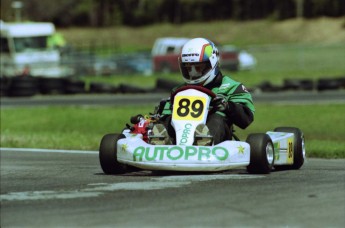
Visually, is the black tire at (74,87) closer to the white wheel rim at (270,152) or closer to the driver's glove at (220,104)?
the driver's glove at (220,104)

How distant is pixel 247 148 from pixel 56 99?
18904 millimetres

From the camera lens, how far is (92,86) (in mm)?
28469

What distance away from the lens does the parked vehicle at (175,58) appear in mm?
39562

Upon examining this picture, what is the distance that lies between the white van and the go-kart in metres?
26.5

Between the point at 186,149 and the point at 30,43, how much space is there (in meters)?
28.5

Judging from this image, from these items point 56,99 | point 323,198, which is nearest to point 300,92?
point 56,99

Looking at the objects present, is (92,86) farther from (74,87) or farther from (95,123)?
(95,123)

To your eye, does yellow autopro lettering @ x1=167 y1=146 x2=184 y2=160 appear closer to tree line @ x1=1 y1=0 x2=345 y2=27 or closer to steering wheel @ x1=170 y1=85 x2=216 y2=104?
steering wheel @ x1=170 y1=85 x2=216 y2=104

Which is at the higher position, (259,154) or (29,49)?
(259,154)

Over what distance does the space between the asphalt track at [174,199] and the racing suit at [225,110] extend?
43cm

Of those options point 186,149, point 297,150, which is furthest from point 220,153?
point 297,150

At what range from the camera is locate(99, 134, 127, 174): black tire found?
8.56 metres

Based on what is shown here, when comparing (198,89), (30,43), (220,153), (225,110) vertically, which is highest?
(198,89)

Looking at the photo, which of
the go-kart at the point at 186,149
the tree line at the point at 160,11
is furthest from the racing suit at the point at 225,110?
the tree line at the point at 160,11
